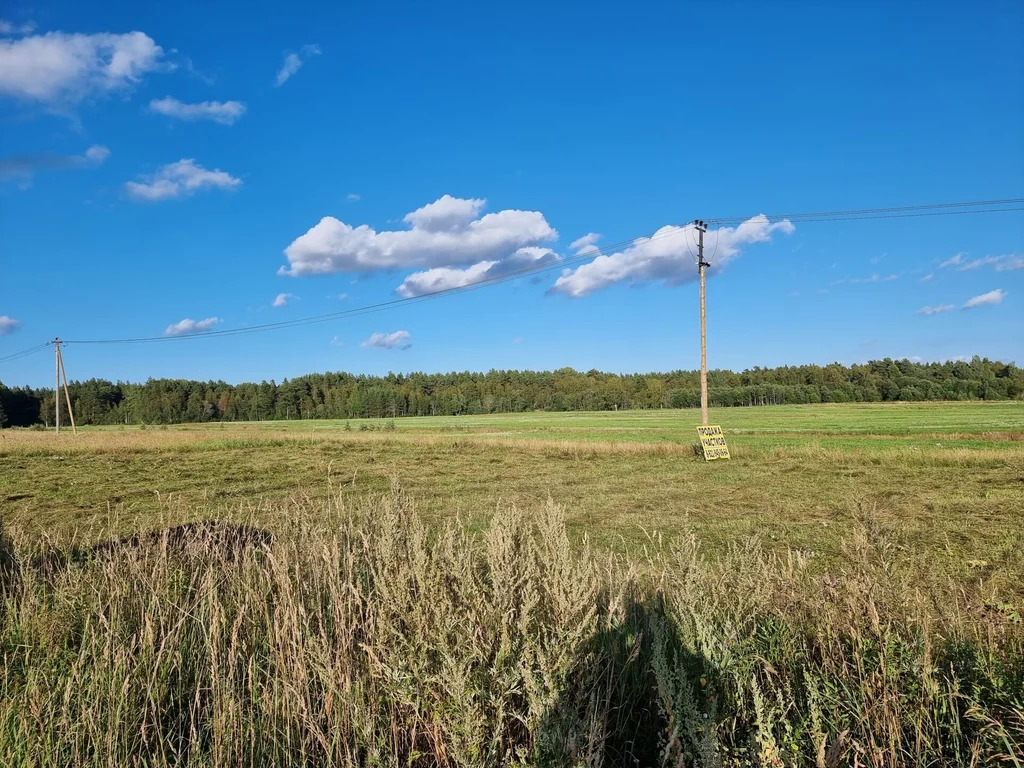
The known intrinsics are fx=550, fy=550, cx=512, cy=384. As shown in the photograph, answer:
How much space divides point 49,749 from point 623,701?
108 inches

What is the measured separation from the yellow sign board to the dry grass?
1890 cm

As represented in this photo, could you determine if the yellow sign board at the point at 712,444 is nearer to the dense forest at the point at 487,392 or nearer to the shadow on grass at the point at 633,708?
the shadow on grass at the point at 633,708

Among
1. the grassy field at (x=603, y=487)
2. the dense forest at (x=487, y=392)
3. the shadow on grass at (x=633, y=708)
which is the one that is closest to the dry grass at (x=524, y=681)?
the shadow on grass at (x=633, y=708)

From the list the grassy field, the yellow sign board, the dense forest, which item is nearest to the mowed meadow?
the grassy field

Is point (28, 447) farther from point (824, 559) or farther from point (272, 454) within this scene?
point (824, 559)

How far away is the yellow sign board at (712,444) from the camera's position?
21922 millimetres

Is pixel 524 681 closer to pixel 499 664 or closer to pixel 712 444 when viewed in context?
pixel 499 664

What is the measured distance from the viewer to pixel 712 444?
22.1 metres

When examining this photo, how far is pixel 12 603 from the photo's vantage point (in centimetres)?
387

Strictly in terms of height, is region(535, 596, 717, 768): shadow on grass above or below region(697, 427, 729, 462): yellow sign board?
above

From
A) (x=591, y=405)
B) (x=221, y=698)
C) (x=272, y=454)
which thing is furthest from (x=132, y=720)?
(x=591, y=405)

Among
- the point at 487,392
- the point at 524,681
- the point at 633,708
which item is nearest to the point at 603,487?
the point at 633,708

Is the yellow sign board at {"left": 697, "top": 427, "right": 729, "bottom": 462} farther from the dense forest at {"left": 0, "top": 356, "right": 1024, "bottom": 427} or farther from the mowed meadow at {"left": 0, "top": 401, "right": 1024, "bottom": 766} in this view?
the dense forest at {"left": 0, "top": 356, "right": 1024, "bottom": 427}

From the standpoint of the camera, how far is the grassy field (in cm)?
916
